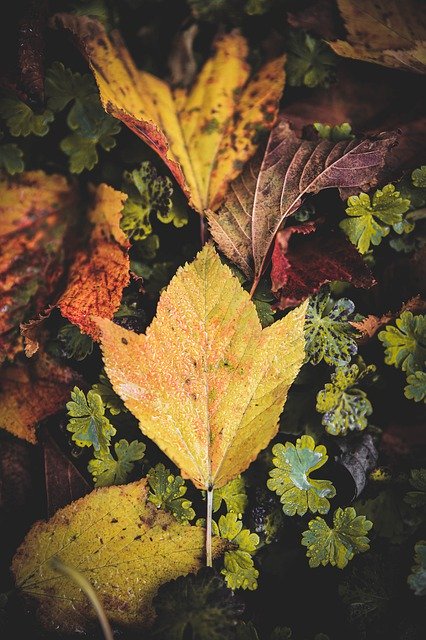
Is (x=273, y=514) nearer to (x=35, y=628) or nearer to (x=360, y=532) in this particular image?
(x=360, y=532)

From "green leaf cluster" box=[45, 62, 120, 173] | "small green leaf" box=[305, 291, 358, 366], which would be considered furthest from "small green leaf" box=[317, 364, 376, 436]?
"green leaf cluster" box=[45, 62, 120, 173]

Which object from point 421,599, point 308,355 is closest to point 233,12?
point 308,355

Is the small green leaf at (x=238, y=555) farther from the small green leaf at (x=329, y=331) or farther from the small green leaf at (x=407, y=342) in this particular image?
the small green leaf at (x=407, y=342)

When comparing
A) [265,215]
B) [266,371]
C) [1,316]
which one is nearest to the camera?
[266,371]

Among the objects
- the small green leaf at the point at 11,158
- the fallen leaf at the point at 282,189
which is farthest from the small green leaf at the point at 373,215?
the small green leaf at the point at 11,158

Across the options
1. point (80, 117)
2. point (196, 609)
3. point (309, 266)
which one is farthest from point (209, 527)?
point (80, 117)

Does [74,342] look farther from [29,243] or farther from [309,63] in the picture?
[309,63]
